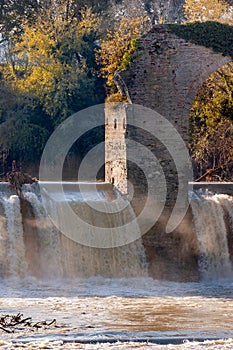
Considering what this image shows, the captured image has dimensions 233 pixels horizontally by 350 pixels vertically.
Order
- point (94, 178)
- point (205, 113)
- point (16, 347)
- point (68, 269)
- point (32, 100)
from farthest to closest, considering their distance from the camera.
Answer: point (32, 100) < point (94, 178) < point (205, 113) < point (68, 269) < point (16, 347)

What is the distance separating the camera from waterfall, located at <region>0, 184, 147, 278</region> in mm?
17219

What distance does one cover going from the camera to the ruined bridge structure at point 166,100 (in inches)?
745

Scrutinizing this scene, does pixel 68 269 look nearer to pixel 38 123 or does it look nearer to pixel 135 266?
pixel 135 266

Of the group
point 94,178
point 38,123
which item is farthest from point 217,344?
point 38,123

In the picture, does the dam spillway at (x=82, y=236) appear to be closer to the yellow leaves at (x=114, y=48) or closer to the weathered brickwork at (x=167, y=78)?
the weathered brickwork at (x=167, y=78)

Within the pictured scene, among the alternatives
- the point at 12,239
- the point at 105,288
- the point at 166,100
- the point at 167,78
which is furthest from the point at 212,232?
the point at 12,239

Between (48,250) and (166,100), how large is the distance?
4.04 meters

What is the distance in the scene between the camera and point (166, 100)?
1919cm

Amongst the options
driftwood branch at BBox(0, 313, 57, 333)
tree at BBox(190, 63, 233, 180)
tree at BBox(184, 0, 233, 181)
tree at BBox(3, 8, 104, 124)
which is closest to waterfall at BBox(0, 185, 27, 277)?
driftwood branch at BBox(0, 313, 57, 333)

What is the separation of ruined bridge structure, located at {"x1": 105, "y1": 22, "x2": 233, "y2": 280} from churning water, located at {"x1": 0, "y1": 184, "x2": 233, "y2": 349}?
389mm

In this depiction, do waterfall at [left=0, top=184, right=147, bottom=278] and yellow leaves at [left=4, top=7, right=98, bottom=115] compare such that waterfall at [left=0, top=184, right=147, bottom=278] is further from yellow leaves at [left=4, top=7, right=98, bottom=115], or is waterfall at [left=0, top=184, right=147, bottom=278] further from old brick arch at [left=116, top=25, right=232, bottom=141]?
yellow leaves at [left=4, top=7, right=98, bottom=115]

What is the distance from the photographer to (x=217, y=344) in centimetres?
1145

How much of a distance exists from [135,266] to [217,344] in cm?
683

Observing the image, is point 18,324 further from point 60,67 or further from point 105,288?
point 60,67
